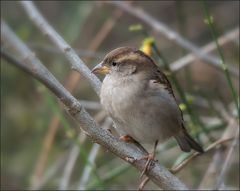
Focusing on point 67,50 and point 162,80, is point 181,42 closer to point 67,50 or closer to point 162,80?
point 162,80

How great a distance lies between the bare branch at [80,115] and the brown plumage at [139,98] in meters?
0.32

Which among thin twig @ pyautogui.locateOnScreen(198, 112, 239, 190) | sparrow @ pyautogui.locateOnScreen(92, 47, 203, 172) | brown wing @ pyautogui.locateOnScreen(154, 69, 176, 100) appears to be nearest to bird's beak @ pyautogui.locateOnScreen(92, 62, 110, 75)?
sparrow @ pyautogui.locateOnScreen(92, 47, 203, 172)

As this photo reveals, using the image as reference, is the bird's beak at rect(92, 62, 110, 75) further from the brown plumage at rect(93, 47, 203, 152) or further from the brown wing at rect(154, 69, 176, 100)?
the brown wing at rect(154, 69, 176, 100)

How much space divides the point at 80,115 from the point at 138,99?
81 centimetres

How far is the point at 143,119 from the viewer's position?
9.95 feet

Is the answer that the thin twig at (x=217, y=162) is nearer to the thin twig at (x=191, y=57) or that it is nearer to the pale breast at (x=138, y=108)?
the thin twig at (x=191, y=57)

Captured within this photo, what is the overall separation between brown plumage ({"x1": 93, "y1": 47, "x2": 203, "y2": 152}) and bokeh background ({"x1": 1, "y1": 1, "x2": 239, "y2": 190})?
0.58 meters

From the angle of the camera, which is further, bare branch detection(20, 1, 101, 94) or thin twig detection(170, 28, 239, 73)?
thin twig detection(170, 28, 239, 73)

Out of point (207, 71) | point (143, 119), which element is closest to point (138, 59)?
point (143, 119)

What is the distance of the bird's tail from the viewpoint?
3.29 m

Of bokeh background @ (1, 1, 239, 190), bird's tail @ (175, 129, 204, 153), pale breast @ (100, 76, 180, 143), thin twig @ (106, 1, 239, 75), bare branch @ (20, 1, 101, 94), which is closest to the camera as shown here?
bare branch @ (20, 1, 101, 94)

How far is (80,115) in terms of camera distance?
7.38 ft

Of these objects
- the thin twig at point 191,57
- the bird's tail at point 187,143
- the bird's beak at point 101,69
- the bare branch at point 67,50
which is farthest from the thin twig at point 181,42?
the bare branch at point 67,50

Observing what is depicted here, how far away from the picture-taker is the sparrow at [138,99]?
302cm
